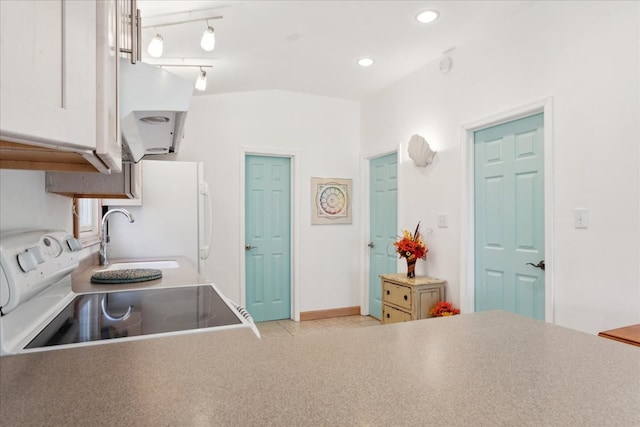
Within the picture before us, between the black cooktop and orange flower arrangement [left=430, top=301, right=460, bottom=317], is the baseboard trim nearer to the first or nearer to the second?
orange flower arrangement [left=430, top=301, right=460, bottom=317]

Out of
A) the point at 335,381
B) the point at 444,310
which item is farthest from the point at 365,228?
the point at 335,381

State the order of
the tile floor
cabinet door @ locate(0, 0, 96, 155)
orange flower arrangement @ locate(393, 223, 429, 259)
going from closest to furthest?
cabinet door @ locate(0, 0, 96, 155) < orange flower arrangement @ locate(393, 223, 429, 259) < the tile floor

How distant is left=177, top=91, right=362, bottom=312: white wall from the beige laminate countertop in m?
3.20

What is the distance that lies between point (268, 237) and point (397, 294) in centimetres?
163

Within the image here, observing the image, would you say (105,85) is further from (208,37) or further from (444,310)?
(444,310)

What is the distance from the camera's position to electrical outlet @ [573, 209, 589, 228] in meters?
2.24

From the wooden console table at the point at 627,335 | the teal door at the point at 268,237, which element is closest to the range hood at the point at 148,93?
the wooden console table at the point at 627,335

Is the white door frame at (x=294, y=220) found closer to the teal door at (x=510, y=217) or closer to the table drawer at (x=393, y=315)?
the table drawer at (x=393, y=315)

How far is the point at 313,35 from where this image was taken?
2.84m

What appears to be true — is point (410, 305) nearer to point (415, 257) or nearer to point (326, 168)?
point (415, 257)

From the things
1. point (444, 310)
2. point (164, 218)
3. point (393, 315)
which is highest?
point (164, 218)

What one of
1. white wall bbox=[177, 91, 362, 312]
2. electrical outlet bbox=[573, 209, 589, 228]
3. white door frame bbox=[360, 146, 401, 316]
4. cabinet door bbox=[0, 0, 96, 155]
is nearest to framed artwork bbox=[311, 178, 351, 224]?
white wall bbox=[177, 91, 362, 312]

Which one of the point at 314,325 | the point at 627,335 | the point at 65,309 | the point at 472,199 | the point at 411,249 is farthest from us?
the point at 314,325

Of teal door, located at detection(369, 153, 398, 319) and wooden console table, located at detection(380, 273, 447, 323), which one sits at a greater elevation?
teal door, located at detection(369, 153, 398, 319)
